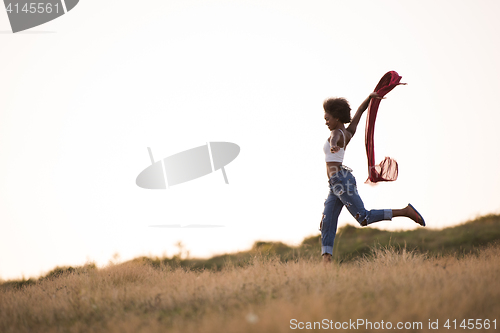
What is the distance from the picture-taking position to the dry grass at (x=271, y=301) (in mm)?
3658

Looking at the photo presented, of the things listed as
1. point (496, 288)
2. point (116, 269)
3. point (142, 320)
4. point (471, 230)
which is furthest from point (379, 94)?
point (471, 230)

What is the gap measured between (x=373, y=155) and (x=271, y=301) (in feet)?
12.4

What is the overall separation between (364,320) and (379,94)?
13.1 ft

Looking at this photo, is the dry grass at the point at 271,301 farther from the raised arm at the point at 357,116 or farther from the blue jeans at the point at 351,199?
Answer: the raised arm at the point at 357,116

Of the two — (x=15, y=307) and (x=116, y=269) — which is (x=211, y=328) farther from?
(x=116, y=269)

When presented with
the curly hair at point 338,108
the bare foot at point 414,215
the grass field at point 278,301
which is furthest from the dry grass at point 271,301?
the curly hair at point 338,108

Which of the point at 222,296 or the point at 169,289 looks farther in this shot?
the point at 169,289

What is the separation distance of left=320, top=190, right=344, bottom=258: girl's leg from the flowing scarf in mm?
979

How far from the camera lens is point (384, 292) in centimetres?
439

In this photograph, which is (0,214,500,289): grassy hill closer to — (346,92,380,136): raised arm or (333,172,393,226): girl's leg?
(333,172,393,226): girl's leg

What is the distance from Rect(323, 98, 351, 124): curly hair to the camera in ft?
20.2

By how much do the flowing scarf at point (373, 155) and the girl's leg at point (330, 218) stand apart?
979 millimetres

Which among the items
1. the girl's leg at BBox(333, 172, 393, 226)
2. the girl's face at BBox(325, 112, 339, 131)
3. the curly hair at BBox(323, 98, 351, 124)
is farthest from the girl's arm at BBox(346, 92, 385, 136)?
the girl's leg at BBox(333, 172, 393, 226)

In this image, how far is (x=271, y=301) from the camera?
4.13m
